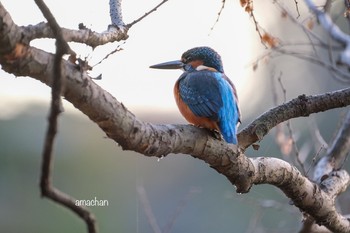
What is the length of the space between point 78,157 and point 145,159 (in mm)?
444

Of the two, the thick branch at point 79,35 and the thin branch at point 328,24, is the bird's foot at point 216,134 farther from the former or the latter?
the thin branch at point 328,24

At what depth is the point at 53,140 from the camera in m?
0.88

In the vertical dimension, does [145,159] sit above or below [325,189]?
below

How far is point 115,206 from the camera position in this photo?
3711 millimetres

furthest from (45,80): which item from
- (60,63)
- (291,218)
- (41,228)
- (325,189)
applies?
(291,218)

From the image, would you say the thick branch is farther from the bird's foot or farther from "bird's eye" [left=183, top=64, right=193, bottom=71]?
"bird's eye" [left=183, top=64, right=193, bottom=71]

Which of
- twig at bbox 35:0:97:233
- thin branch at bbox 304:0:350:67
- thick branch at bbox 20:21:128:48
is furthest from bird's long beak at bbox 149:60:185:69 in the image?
twig at bbox 35:0:97:233

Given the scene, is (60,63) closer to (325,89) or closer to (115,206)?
(115,206)

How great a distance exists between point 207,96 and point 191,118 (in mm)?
106

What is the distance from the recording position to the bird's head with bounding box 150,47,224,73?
2926 mm

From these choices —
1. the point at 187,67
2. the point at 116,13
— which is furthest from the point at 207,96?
the point at 116,13

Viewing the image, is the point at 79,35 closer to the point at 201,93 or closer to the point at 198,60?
the point at 201,93

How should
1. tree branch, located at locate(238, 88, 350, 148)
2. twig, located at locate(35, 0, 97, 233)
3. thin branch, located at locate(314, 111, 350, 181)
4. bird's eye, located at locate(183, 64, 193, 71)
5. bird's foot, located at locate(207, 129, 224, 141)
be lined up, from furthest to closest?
bird's eye, located at locate(183, 64, 193, 71)
thin branch, located at locate(314, 111, 350, 181)
tree branch, located at locate(238, 88, 350, 148)
bird's foot, located at locate(207, 129, 224, 141)
twig, located at locate(35, 0, 97, 233)

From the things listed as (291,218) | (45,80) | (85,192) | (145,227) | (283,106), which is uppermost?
(45,80)
